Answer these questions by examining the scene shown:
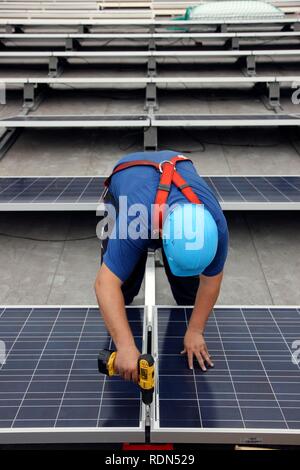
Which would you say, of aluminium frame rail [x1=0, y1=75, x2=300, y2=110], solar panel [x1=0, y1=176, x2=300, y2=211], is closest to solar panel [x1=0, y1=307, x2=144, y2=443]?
solar panel [x1=0, y1=176, x2=300, y2=211]

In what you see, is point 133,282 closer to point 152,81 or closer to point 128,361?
point 128,361

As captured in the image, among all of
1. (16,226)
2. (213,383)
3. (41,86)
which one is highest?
(41,86)

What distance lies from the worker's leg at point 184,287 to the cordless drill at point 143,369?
29.7 inches

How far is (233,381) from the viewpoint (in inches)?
83.8

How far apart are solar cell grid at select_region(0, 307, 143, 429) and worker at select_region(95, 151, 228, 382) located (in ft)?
0.61

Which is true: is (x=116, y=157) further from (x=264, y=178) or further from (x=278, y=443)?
(x=278, y=443)

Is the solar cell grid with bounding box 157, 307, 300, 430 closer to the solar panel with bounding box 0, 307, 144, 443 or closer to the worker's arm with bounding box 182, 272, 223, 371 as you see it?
the worker's arm with bounding box 182, 272, 223, 371

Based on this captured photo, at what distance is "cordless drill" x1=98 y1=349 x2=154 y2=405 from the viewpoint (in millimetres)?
1790

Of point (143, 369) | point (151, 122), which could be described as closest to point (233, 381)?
point (143, 369)

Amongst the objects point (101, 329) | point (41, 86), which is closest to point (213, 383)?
point (101, 329)

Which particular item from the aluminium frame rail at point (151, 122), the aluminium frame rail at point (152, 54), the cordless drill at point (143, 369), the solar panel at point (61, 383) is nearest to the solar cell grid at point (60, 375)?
the solar panel at point (61, 383)

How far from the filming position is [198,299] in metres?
2.17

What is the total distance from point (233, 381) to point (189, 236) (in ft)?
2.76

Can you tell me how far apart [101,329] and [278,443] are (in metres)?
1.05
